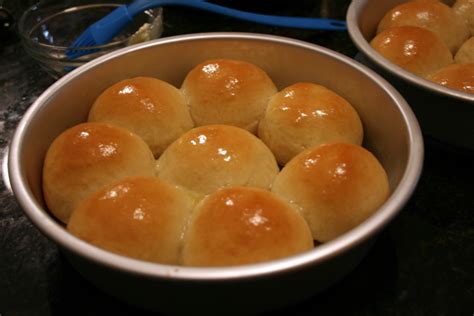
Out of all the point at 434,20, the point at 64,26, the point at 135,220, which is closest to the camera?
the point at 135,220

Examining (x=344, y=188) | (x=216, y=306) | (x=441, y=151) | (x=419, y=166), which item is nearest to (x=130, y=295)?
(x=216, y=306)

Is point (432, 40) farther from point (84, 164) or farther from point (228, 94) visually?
point (84, 164)

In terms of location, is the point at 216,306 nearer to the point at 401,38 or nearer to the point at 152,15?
the point at 401,38

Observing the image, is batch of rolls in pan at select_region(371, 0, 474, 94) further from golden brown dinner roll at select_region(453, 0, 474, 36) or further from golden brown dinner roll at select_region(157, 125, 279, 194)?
golden brown dinner roll at select_region(157, 125, 279, 194)

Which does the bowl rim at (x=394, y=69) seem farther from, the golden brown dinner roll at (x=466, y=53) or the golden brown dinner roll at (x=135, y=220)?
the golden brown dinner roll at (x=135, y=220)

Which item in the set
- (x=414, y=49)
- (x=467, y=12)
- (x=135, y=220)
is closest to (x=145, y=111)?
(x=135, y=220)

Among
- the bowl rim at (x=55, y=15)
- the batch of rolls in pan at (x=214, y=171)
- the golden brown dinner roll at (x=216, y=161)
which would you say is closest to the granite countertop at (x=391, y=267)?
the batch of rolls in pan at (x=214, y=171)
